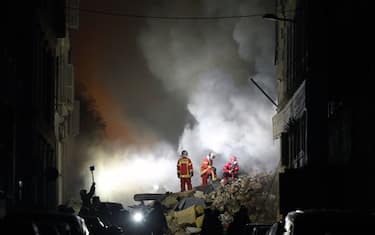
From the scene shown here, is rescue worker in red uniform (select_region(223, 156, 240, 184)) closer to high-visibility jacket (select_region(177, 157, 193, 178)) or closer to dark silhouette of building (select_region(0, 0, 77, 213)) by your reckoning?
high-visibility jacket (select_region(177, 157, 193, 178))

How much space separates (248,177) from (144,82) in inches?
1057

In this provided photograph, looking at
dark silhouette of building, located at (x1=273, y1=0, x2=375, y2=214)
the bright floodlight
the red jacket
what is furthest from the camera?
the red jacket

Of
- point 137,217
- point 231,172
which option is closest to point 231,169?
point 231,172

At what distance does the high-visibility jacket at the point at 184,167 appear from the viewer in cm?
3894

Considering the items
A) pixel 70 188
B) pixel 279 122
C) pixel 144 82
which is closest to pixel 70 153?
pixel 70 188

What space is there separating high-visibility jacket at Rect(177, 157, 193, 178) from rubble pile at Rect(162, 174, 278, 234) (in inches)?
42.8

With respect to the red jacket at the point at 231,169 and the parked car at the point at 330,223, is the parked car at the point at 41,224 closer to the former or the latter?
the parked car at the point at 330,223

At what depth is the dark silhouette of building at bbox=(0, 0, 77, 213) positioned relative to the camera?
25.8 m

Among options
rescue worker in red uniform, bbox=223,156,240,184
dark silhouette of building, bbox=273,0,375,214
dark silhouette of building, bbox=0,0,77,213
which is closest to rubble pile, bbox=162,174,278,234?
rescue worker in red uniform, bbox=223,156,240,184

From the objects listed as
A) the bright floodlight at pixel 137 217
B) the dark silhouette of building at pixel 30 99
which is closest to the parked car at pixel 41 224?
the dark silhouette of building at pixel 30 99

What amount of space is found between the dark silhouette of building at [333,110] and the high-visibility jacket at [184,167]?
6.04m

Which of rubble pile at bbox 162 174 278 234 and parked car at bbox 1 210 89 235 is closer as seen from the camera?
parked car at bbox 1 210 89 235

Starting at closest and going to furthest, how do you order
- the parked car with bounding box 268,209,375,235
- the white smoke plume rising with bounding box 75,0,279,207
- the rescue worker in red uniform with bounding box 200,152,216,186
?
the parked car with bounding box 268,209,375,235 → the rescue worker in red uniform with bounding box 200,152,216,186 → the white smoke plume rising with bounding box 75,0,279,207

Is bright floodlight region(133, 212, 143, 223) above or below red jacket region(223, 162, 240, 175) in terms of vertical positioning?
below
